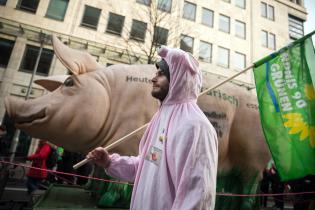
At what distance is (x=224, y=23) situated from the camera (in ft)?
70.9

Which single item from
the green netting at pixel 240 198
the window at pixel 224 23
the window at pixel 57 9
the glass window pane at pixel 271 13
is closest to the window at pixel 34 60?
the window at pixel 57 9

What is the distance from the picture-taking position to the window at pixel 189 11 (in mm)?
19844

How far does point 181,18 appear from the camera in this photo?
19344 millimetres

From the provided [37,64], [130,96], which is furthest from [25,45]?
[130,96]

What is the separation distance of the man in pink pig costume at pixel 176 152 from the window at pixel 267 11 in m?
26.3

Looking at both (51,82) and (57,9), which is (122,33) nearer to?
(57,9)

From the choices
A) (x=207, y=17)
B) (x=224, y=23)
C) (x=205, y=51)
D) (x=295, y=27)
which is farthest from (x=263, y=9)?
(x=205, y=51)

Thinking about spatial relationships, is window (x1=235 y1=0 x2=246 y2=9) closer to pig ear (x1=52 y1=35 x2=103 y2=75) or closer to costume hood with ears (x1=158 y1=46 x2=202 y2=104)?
pig ear (x1=52 y1=35 x2=103 y2=75)

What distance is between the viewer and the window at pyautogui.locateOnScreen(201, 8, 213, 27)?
2063 centimetres

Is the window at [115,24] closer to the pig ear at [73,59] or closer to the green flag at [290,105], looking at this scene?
the pig ear at [73,59]

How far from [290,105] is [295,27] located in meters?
27.6

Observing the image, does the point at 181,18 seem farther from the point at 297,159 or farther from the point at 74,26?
the point at 297,159

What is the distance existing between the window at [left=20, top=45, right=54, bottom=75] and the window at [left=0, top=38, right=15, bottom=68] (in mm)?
1001

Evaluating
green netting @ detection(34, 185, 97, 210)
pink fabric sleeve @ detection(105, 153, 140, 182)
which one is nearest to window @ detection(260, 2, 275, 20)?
green netting @ detection(34, 185, 97, 210)
